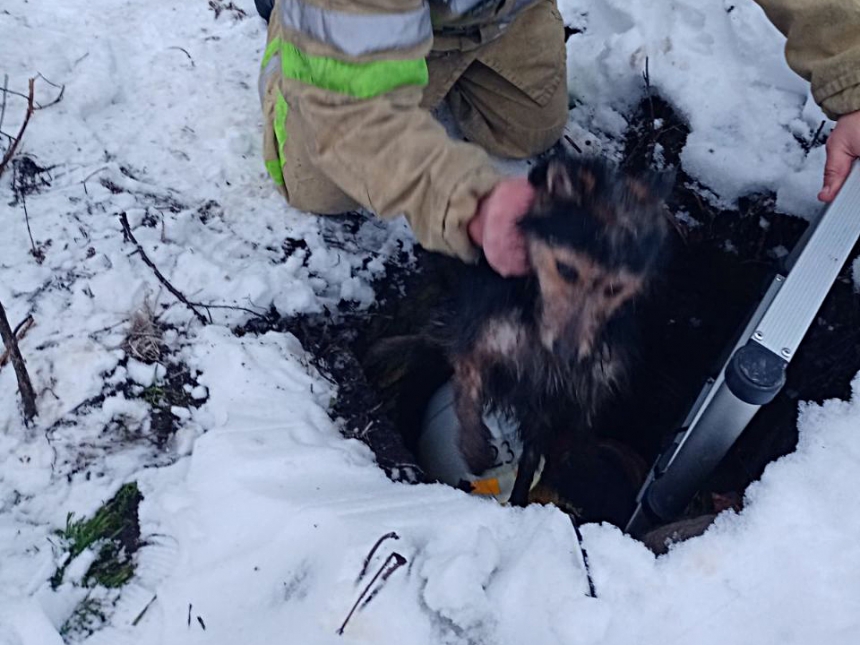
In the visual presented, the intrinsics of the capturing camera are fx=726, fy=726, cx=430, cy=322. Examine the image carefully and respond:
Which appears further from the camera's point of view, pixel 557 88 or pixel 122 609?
pixel 557 88

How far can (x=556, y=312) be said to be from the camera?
1.44m

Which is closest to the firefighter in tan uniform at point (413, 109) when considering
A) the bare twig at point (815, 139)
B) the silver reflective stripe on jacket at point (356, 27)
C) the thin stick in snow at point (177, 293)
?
the silver reflective stripe on jacket at point (356, 27)

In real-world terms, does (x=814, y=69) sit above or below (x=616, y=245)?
above

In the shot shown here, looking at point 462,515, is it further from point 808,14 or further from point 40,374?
point 808,14

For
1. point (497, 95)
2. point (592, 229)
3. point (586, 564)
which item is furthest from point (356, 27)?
point (586, 564)

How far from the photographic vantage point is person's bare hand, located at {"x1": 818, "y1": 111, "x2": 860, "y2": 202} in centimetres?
181

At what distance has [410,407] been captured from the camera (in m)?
2.48

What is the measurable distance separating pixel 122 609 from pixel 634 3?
A: 99.2 inches

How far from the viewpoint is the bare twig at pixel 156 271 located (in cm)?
197

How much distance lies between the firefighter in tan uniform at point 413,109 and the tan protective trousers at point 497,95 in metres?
0.01

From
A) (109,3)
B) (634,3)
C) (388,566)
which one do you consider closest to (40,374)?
(388,566)

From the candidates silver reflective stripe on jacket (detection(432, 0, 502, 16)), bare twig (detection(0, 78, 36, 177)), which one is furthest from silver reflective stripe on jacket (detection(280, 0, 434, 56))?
bare twig (detection(0, 78, 36, 177))

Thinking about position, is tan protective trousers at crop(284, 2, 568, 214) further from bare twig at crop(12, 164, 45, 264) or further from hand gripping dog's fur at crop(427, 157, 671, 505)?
bare twig at crop(12, 164, 45, 264)

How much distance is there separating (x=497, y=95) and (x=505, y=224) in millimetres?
1310
